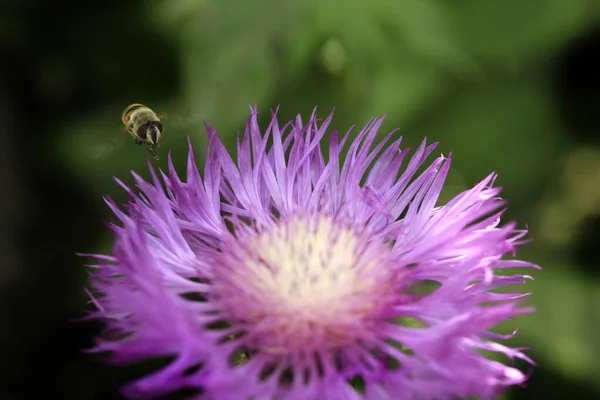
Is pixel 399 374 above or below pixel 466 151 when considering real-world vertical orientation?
below

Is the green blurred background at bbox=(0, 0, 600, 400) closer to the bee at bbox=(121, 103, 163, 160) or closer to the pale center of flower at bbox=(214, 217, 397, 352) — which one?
the bee at bbox=(121, 103, 163, 160)

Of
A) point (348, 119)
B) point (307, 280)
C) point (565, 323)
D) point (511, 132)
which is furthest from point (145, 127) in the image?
point (511, 132)

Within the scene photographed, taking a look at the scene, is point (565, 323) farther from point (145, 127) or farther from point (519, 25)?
point (145, 127)

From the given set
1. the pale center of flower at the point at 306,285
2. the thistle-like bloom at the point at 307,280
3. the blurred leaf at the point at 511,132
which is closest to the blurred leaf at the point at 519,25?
the blurred leaf at the point at 511,132

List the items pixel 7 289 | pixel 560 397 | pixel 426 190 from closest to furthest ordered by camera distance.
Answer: pixel 426 190 → pixel 560 397 → pixel 7 289

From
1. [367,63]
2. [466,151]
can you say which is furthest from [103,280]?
[466,151]

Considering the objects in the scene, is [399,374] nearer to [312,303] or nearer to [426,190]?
[312,303]
